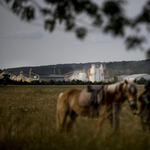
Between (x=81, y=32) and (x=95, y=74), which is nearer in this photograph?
(x=81, y=32)

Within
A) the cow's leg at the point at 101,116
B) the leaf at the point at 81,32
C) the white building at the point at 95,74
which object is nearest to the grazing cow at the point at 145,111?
the cow's leg at the point at 101,116

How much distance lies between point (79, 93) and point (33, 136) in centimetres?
167

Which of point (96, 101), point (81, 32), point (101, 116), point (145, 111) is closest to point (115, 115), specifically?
point (101, 116)

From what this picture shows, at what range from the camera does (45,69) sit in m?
200

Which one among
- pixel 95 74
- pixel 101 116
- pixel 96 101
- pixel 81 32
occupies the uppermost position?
pixel 95 74

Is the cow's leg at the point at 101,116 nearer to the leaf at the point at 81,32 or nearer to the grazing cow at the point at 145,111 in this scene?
the grazing cow at the point at 145,111

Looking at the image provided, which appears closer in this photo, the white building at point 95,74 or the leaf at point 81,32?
the leaf at point 81,32

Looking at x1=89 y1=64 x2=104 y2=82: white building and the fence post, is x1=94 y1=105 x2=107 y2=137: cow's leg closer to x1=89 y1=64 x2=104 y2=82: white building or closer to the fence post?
the fence post

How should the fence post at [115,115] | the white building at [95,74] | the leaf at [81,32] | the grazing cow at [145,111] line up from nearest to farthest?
the leaf at [81,32] → the fence post at [115,115] → the grazing cow at [145,111] → the white building at [95,74]

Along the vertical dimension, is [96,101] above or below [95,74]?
below

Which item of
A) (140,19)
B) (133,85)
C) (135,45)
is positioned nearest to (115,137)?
(133,85)

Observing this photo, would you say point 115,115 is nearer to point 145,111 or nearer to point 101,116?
point 101,116

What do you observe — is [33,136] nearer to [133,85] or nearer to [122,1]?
[133,85]

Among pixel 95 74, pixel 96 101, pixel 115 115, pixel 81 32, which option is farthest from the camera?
pixel 95 74
